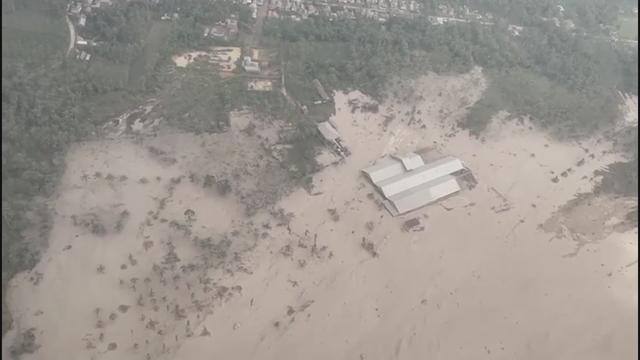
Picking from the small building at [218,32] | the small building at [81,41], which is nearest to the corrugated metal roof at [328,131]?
the small building at [218,32]

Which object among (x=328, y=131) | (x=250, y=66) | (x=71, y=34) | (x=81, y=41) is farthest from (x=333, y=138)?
(x=71, y=34)

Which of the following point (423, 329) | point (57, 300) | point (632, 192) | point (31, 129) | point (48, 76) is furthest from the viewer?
point (632, 192)

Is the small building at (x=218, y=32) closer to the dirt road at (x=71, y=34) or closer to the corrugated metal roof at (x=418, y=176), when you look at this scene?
the dirt road at (x=71, y=34)

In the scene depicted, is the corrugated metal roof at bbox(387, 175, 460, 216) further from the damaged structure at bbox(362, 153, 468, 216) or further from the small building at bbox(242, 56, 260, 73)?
the small building at bbox(242, 56, 260, 73)

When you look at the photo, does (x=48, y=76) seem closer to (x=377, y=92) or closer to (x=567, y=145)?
(x=377, y=92)

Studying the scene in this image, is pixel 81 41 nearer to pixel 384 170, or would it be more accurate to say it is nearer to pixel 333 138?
pixel 333 138

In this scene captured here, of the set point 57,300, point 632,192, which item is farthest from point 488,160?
point 57,300

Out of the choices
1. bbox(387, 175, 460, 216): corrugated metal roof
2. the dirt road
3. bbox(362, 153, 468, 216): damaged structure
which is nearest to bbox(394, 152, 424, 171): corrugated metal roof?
bbox(362, 153, 468, 216): damaged structure
